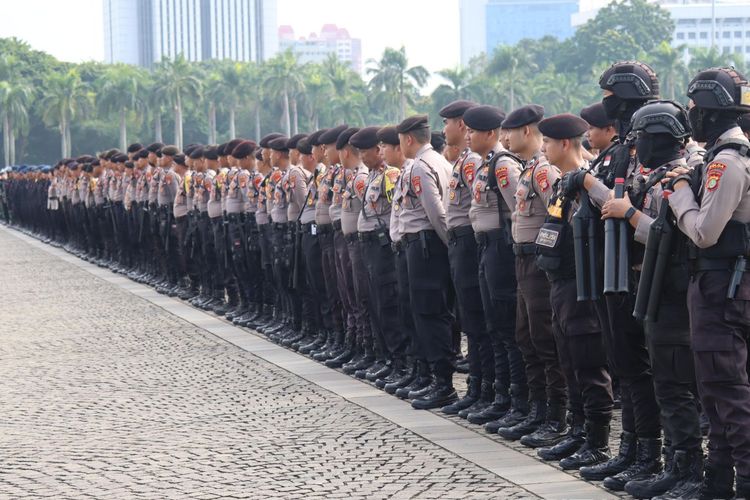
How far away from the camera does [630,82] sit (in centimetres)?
743

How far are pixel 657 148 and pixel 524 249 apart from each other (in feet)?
5.67

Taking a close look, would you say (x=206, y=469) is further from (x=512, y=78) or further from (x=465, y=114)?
(x=512, y=78)

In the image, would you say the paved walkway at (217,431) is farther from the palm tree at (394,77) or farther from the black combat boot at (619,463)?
the palm tree at (394,77)

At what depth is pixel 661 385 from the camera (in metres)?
6.84

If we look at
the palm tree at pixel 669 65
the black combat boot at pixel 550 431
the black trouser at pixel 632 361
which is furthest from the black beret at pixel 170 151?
the palm tree at pixel 669 65

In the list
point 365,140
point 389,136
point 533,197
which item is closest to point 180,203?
point 365,140

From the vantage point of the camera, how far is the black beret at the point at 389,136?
11.0m

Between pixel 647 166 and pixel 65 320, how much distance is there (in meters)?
12.2

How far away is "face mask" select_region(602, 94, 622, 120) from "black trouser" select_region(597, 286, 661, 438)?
1.04m

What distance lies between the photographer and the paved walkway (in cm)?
755

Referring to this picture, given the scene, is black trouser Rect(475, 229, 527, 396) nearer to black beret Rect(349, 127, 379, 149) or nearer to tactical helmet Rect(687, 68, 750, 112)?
black beret Rect(349, 127, 379, 149)

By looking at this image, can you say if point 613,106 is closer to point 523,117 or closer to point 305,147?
point 523,117

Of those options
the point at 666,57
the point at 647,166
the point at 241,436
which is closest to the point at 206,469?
the point at 241,436

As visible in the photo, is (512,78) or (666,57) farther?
(512,78)
